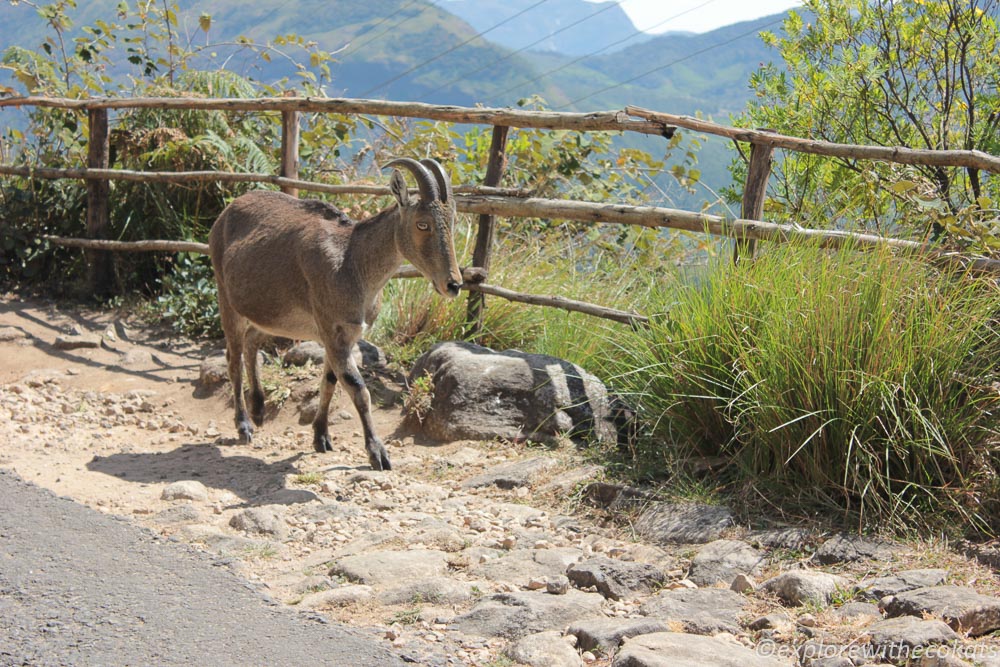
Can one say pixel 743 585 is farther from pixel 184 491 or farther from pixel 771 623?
pixel 184 491

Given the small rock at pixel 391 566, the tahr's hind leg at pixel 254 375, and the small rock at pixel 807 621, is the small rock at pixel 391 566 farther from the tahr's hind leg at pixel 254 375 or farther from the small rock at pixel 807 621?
the tahr's hind leg at pixel 254 375

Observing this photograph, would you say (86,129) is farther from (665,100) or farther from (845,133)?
(665,100)

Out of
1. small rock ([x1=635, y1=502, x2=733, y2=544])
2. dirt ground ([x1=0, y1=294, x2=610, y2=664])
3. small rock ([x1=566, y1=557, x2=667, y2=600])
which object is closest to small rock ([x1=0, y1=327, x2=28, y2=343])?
dirt ground ([x1=0, y1=294, x2=610, y2=664])

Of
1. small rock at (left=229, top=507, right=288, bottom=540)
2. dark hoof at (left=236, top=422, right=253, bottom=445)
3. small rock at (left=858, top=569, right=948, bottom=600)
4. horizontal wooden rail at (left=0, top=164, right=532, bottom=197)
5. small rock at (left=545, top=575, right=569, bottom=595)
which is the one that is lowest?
dark hoof at (left=236, top=422, right=253, bottom=445)

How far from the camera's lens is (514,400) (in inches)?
264

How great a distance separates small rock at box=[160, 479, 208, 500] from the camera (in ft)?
18.6

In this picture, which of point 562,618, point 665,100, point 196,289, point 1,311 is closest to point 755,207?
point 562,618

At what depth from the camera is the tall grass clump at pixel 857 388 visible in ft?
15.1

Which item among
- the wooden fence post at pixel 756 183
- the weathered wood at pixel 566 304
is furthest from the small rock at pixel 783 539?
the wooden fence post at pixel 756 183

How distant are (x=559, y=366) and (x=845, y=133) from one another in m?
3.35

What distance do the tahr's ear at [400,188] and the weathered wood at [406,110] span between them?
4.71 ft

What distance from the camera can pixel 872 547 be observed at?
173 inches

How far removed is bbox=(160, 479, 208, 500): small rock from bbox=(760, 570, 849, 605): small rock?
3.18 m

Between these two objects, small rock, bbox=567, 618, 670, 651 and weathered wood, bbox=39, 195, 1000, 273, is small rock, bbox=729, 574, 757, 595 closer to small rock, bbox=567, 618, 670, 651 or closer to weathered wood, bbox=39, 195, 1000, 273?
small rock, bbox=567, 618, 670, 651
